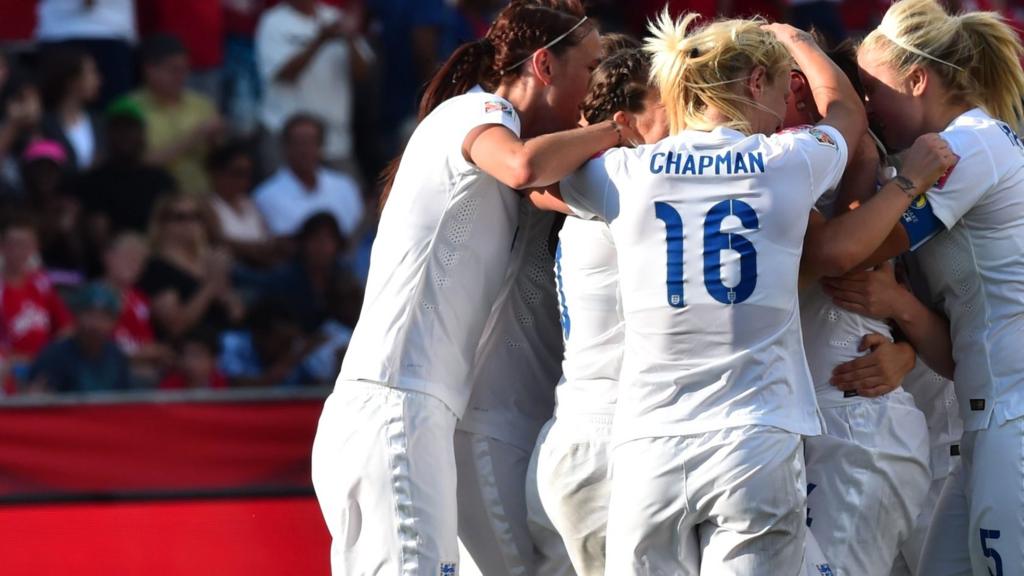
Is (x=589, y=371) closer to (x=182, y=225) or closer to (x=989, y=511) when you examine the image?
(x=989, y=511)

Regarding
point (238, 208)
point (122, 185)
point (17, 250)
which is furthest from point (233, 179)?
point (17, 250)

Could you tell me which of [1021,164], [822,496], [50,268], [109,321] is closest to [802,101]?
[1021,164]

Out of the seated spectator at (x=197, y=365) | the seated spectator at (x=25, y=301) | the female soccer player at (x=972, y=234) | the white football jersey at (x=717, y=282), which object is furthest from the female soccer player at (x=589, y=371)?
the seated spectator at (x=25, y=301)

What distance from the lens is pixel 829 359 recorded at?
13.3 feet

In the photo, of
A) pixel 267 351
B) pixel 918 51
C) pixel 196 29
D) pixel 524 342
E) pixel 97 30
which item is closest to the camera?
pixel 918 51

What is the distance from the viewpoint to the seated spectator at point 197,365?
7914mm

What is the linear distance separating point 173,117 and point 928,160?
229 inches

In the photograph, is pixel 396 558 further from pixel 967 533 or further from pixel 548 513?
pixel 967 533

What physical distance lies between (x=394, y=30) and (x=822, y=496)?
5793 mm

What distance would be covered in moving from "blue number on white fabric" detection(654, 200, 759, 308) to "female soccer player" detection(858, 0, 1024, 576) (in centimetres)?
56

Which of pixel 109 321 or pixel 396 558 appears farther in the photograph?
pixel 109 321

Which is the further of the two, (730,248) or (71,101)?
(71,101)

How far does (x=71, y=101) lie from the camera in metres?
8.73

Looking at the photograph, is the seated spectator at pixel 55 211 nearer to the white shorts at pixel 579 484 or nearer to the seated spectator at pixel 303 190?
the seated spectator at pixel 303 190
